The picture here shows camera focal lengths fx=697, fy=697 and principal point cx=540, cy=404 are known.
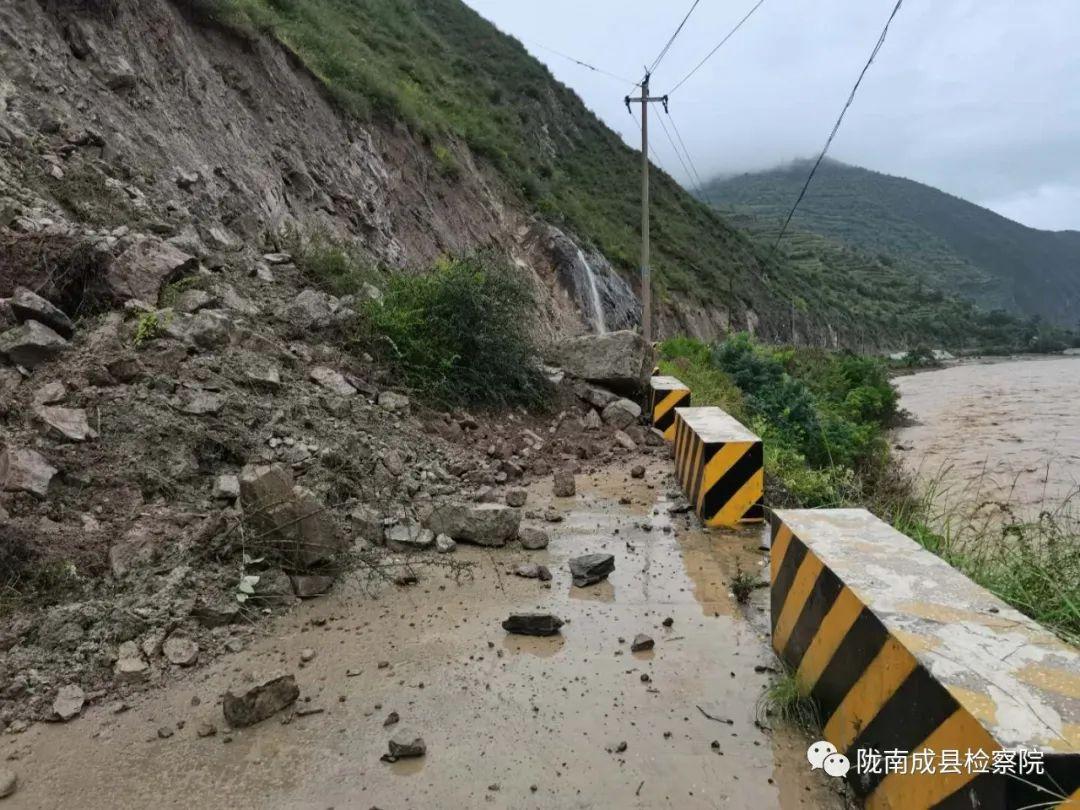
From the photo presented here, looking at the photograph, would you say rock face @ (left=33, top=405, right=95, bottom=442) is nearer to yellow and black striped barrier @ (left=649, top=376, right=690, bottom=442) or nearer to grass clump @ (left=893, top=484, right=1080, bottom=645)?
grass clump @ (left=893, top=484, right=1080, bottom=645)

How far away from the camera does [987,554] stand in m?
3.81

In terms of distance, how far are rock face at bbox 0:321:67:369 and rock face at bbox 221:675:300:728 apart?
290cm

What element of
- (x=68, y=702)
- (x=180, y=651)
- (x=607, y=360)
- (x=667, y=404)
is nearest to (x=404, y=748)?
(x=180, y=651)

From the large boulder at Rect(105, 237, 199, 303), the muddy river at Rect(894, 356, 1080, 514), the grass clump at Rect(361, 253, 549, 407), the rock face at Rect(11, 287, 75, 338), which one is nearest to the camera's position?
the rock face at Rect(11, 287, 75, 338)

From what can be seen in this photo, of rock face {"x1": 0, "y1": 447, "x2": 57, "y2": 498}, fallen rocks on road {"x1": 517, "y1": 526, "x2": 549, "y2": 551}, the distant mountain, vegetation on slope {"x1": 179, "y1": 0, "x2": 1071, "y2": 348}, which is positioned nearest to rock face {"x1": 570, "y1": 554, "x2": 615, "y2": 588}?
fallen rocks on road {"x1": 517, "y1": 526, "x2": 549, "y2": 551}

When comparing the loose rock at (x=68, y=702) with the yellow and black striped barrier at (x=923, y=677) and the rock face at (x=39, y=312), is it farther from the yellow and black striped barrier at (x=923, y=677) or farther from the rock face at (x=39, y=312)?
the rock face at (x=39, y=312)

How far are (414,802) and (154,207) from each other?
6795 millimetres

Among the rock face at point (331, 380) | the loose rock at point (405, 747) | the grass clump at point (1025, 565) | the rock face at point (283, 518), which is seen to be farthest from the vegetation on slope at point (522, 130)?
the grass clump at point (1025, 565)

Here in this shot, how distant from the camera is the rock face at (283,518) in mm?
3506

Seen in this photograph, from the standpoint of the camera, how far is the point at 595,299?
72.6ft

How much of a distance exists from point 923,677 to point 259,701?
2160 millimetres

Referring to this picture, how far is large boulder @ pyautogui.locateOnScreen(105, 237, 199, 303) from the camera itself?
17.4 feet

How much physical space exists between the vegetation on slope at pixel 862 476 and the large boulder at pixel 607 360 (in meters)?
1.33

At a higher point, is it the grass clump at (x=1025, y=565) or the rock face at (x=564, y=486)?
the grass clump at (x=1025, y=565)
